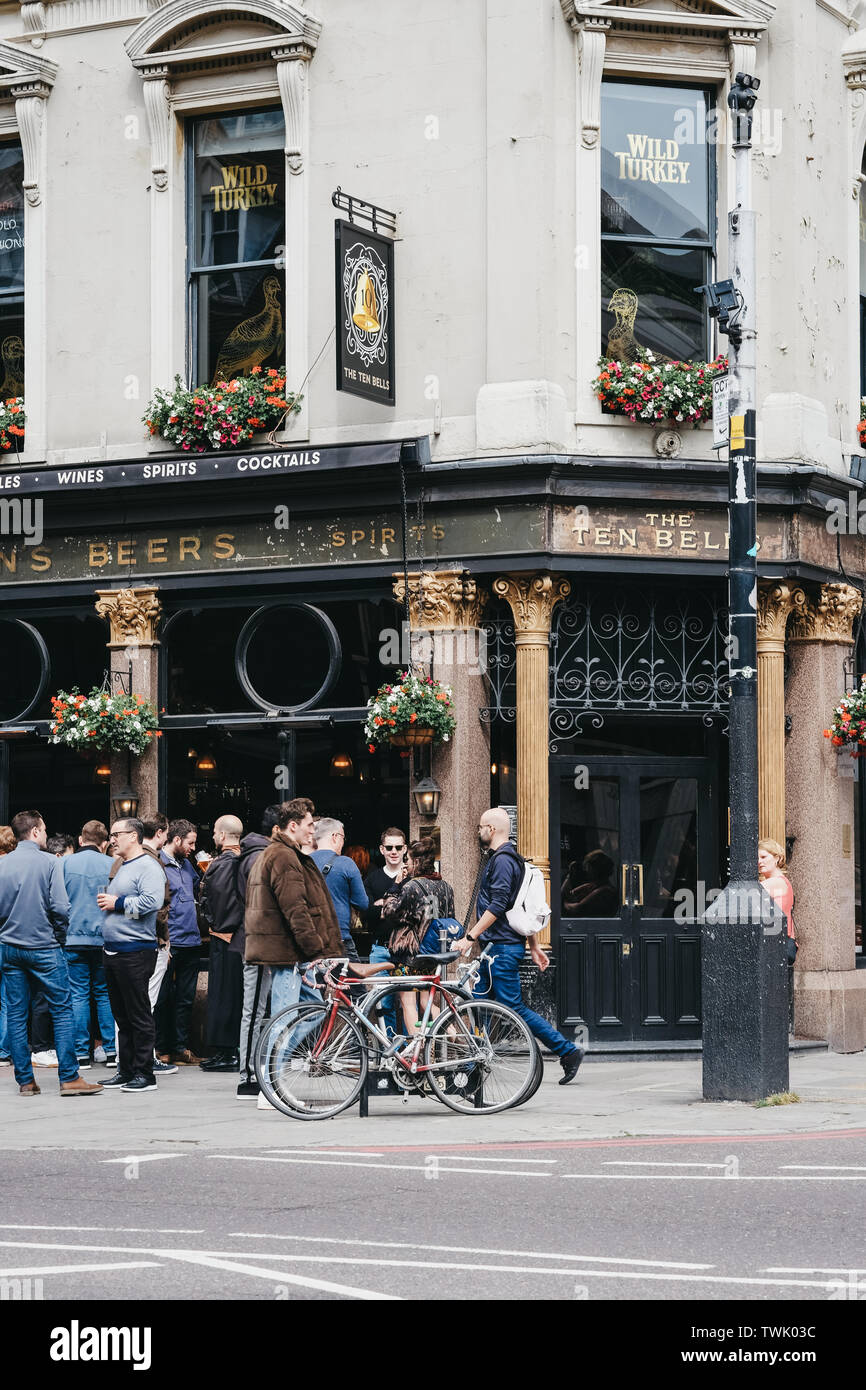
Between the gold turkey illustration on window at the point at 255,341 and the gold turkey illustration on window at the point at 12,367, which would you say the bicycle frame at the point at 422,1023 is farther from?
the gold turkey illustration on window at the point at 12,367

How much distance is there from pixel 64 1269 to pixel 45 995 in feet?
21.9

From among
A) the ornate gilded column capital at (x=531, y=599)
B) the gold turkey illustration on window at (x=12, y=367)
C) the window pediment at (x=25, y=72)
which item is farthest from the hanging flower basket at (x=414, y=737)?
the window pediment at (x=25, y=72)

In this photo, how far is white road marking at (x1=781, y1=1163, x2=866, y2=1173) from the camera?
10.0m

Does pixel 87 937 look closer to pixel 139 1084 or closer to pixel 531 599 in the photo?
pixel 139 1084

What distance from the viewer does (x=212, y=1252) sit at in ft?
25.3

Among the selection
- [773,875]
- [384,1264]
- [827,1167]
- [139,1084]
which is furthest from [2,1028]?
[384,1264]

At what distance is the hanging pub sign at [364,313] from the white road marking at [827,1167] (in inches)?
334

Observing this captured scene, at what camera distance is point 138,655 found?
1836 cm

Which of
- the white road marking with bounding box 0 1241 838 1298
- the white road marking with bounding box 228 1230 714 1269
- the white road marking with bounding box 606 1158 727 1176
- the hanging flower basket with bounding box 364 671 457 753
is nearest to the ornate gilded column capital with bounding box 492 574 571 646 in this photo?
the hanging flower basket with bounding box 364 671 457 753

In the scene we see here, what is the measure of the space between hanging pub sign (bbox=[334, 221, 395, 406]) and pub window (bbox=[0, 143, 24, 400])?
4.12 meters

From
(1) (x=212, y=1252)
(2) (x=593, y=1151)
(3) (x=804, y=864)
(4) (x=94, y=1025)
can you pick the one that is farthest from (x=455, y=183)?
(1) (x=212, y=1252)
